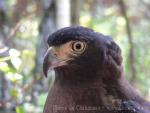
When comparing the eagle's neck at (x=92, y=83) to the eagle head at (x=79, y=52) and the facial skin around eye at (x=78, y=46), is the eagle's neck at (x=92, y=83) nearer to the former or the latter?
the eagle head at (x=79, y=52)

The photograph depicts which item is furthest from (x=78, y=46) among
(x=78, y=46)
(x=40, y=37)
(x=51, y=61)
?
(x=40, y=37)

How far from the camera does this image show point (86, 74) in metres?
2.55

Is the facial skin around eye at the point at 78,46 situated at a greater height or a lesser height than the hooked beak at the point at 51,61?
greater

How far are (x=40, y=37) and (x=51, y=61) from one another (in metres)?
1.53

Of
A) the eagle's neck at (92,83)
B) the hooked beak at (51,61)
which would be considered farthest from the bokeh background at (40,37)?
the eagle's neck at (92,83)

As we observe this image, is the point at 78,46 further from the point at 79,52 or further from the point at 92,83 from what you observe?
the point at 92,83

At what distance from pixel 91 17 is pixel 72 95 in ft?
13.0

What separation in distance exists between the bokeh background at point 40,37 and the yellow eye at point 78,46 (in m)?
0.32

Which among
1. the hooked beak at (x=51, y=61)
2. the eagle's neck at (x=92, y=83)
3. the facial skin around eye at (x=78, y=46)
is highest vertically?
the facial skin around eye at (x=78, y=46)

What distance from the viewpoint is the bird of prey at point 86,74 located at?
2502 millimetres

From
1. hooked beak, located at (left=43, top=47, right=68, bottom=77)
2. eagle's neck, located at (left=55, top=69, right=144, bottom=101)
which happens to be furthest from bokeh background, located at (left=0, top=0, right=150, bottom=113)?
eagle's neck, located at (left=55, top=69, right=144, bottom=101)

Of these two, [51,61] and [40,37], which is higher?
[40,37]

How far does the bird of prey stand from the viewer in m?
2.50

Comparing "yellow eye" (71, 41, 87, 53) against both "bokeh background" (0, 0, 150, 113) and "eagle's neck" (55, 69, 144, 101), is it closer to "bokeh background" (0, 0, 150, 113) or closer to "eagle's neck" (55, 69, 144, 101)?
"eagle's neck" (55, 69, 144, 101)
